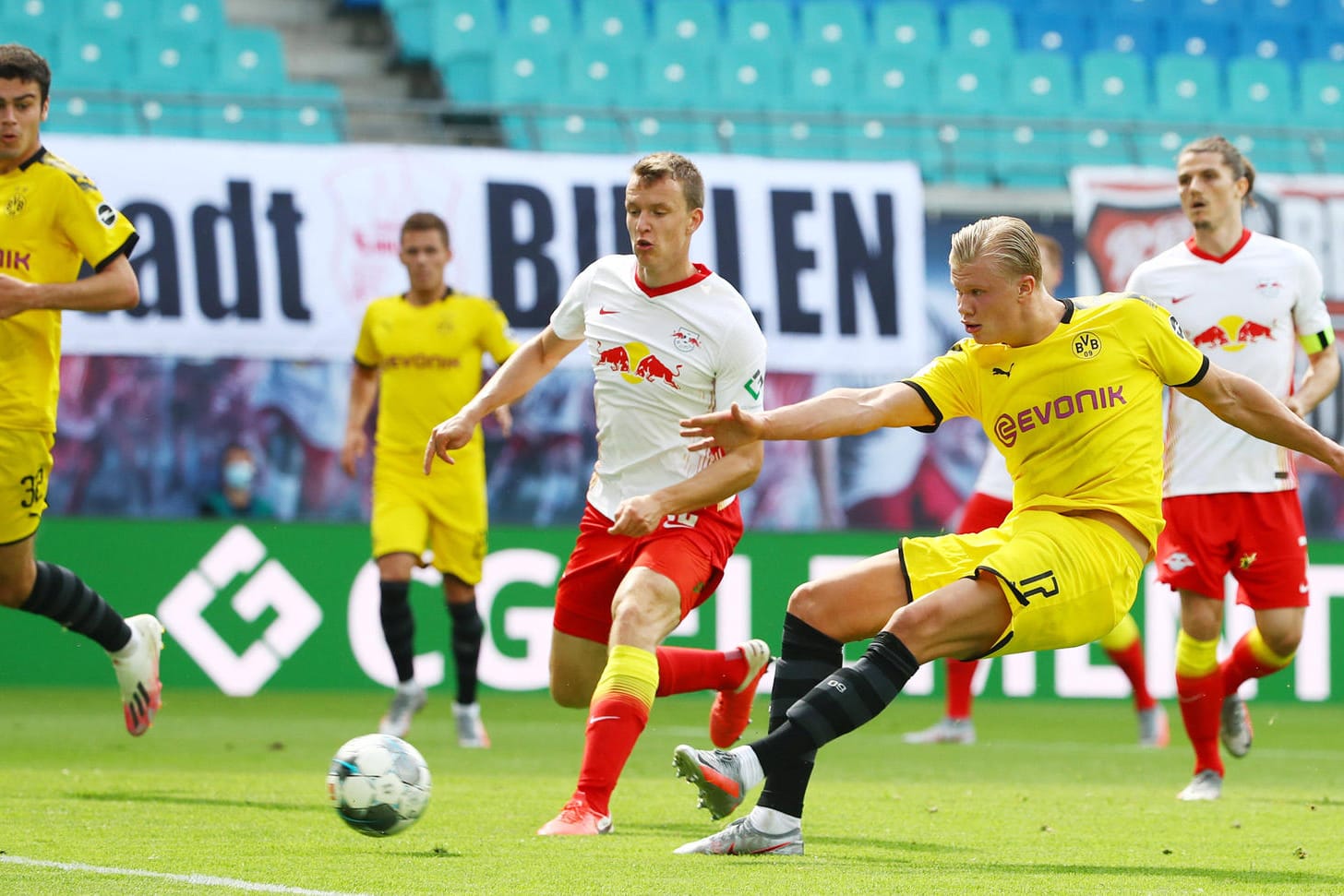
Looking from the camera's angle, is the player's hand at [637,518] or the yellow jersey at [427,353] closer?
the player's hand at [637,518]

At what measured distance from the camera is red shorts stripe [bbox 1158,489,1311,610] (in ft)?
23.8

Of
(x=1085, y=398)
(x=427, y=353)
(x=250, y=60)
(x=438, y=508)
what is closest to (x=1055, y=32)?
(x=250, y=60)

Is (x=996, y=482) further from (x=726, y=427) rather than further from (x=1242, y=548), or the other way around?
(x=726, y=427)

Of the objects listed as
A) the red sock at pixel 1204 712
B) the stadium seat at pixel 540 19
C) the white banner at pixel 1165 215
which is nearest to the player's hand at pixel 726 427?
the red sock at pixel 1204 712

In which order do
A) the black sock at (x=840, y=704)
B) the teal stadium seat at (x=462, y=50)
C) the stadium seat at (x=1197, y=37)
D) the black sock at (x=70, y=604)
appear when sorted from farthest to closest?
the stadium seat at (x=1197, y=37)
the teal stadium seat at (x=462, y=50)
the black sock at (x=70, y=604)
the black sock at (x=840, y=704)

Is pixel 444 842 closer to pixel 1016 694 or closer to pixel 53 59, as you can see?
pixel 1016 694

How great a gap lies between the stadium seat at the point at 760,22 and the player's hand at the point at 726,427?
12.9m

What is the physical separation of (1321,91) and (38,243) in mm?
15019

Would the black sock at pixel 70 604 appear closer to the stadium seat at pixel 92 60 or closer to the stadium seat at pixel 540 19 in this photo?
the stadium seat at pixel 92 60

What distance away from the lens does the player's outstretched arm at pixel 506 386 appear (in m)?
5.94

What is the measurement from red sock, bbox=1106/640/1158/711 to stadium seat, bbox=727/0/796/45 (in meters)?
9.10

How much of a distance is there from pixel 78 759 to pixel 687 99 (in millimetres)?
9628

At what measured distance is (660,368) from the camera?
19.8 ft

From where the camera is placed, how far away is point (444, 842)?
5379mm
